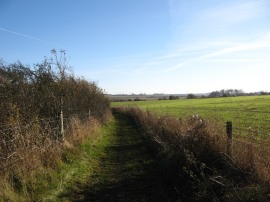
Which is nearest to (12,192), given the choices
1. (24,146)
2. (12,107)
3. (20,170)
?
(20,170)

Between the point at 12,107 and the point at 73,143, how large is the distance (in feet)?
17.7

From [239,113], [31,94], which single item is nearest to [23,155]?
[31,94]

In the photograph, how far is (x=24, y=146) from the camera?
8.70 metres

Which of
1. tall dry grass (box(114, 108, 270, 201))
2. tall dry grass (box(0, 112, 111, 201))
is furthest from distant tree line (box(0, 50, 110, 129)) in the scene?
tall dry grass (box(114, 108, 270, 201))

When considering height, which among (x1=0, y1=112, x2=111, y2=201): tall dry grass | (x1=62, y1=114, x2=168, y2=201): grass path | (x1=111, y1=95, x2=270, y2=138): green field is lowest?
(x1=62, y1=114, x2=168, y2=201): grass path

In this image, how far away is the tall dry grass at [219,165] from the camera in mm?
6340

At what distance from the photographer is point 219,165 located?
328 inches

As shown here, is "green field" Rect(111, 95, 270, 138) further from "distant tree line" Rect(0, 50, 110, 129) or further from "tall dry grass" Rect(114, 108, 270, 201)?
"distant tree line" Rect(0, 50, 110, 129)

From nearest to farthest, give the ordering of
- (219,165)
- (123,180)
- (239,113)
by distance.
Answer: (219,165), (123,180), (239,113)

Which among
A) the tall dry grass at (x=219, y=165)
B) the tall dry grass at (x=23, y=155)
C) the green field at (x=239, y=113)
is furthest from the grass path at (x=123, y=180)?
the green field at (x=239, y=113)

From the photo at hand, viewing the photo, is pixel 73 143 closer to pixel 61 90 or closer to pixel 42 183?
pixel 61 90

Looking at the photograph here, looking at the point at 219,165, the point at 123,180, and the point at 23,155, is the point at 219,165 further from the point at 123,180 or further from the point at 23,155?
the point at 23,155

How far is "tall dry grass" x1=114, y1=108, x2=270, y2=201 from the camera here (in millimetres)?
6340

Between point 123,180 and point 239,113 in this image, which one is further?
point 239,113
